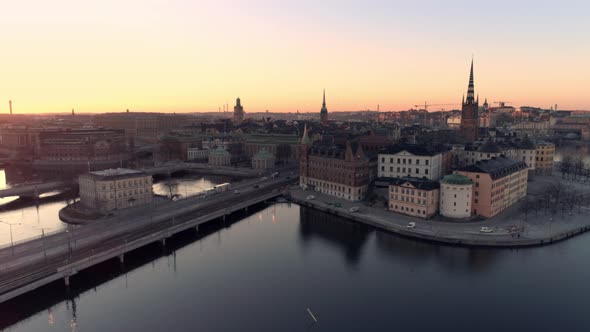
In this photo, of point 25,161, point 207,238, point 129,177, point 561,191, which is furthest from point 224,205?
point 25,161

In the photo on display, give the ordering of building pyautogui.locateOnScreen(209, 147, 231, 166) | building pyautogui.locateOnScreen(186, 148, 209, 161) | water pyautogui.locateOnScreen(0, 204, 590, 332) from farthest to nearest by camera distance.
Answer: building pyautogui.locateOnScreen(186, 148, 209, 161), building pyautogui.locateOnScreen(209, 147, 231, 166), water pyautogui.locateOnScreen(0, 204, 590, 332)

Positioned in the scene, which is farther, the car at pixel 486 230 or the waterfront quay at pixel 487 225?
the car at pixel 486 230

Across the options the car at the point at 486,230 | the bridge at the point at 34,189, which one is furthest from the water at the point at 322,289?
the bridge at the point at 34,189

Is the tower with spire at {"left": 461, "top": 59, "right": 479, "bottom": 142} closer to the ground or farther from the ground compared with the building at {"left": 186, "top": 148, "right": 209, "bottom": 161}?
farther from the ground

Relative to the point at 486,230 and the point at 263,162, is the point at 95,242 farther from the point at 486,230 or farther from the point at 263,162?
the point at 263,162

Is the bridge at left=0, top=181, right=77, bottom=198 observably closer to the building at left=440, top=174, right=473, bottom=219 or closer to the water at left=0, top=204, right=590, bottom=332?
the water at left=0, top=204, right=590, bottom=332

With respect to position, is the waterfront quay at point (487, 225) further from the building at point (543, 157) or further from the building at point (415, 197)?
the building at point (543, 157)

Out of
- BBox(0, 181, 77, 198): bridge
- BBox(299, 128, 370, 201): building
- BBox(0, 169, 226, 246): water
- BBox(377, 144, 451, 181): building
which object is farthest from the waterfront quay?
BBox(0, 181, 77, 198): bridge
